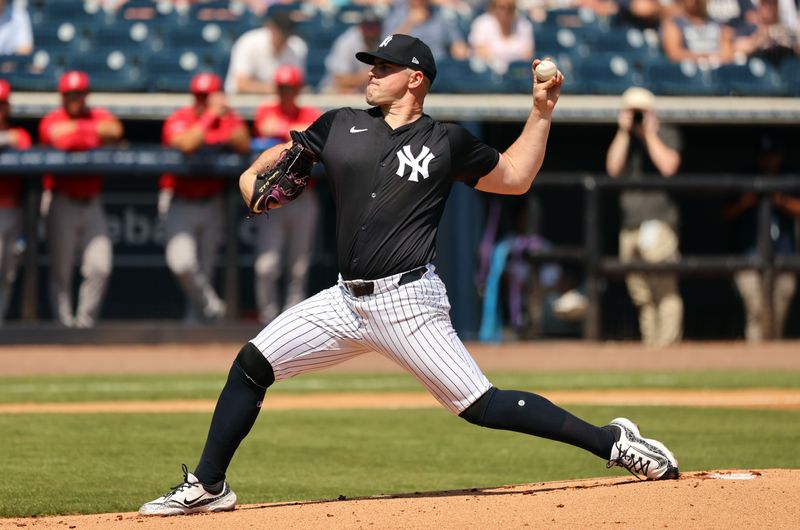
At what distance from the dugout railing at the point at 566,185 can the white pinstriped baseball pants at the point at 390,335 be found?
6.88 meters

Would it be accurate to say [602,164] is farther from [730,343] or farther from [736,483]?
[736,483]

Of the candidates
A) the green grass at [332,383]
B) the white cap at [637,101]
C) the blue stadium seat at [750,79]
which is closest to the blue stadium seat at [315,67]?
the white cap at [637,101]

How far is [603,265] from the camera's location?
11.9m

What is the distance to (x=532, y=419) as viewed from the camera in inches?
187

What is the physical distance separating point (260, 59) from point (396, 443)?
6.07 metres

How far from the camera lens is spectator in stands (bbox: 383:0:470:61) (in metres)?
13.0

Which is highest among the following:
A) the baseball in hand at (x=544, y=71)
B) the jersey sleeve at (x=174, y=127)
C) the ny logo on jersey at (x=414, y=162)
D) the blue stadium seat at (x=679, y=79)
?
the blue stadium seat at (x=679, y=79)

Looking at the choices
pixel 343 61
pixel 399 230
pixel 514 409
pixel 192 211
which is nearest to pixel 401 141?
pixel 399 230

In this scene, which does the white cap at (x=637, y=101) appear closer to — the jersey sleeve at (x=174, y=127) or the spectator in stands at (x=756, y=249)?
the spectator in stands at (x=756, y=249)

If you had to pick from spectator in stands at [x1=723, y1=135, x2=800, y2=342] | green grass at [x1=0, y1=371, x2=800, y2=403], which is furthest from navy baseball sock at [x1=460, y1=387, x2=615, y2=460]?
spectator in stands at [x1=723, y1=135, x2=800, y2=342]

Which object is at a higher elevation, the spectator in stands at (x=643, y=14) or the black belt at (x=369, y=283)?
the spectator in stands at (x=643, y=14)

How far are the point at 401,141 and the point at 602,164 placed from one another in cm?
926

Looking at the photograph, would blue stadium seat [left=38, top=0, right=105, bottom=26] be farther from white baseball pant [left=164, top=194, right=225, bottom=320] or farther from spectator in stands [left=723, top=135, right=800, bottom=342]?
spectator in stands [left=723, top=135, right=800, bottom=342]

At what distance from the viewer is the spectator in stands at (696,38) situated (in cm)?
1380
